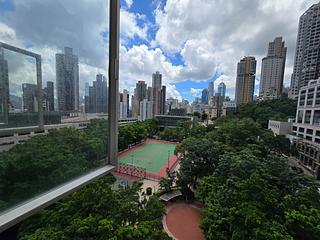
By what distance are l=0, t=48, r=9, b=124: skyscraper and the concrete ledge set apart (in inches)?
17.3

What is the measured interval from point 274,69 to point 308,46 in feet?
19.9

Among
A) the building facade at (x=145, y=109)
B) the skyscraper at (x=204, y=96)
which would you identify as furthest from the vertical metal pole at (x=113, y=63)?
the skyscraper at (x=204, y=96)

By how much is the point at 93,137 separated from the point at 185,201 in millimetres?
5756

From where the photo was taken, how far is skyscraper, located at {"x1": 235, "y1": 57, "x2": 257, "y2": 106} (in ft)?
80.4

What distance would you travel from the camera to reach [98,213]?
2.63 m

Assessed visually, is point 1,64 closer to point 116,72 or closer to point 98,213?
point 116,72

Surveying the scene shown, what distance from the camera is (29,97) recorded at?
928mm

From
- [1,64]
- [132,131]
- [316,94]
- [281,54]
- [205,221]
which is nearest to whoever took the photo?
[1,64]

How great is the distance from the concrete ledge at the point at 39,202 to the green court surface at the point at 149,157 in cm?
805

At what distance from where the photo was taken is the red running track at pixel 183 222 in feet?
13.7

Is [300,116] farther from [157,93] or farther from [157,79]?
[157,79]

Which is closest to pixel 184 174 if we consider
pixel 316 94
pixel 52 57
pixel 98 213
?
pixel 98 213

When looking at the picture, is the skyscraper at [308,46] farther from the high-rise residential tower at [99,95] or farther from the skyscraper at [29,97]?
the skyscraper at [29,97]

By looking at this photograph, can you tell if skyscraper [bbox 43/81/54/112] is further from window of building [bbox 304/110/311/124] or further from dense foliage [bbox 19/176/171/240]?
window of building [bbox 304/110/311/124]
